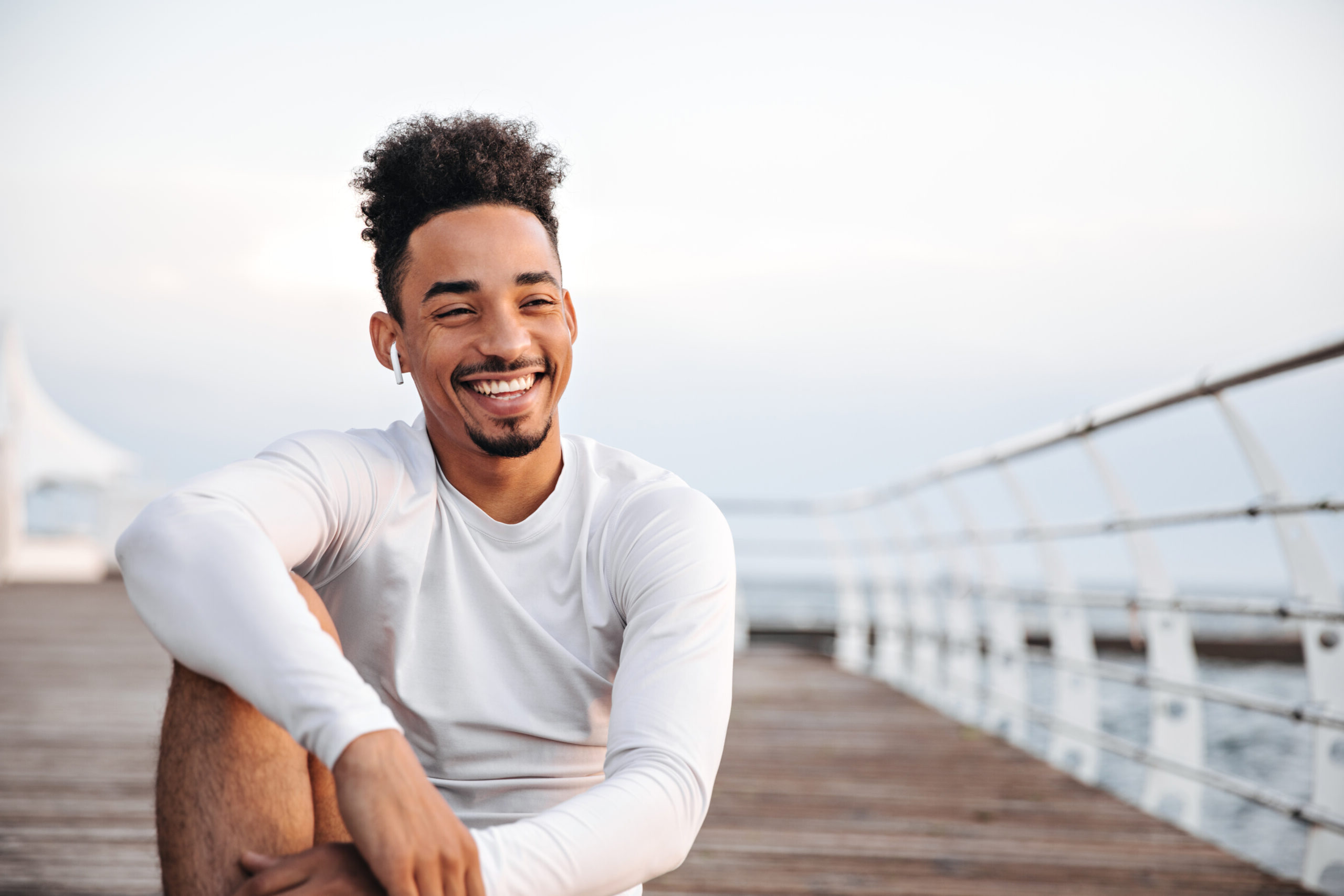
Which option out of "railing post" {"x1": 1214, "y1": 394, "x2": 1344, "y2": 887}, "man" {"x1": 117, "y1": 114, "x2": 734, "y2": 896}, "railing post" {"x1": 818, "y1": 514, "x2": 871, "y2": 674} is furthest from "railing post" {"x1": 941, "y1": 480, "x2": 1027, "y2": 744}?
"man" {"x1": 117, "y1": 114, "x2": 734, "y2": 896}

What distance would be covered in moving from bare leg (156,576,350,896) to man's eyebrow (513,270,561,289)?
0.46 m

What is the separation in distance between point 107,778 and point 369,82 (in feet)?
19.8

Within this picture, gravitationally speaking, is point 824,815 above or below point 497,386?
below

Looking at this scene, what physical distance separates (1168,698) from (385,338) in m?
2.16

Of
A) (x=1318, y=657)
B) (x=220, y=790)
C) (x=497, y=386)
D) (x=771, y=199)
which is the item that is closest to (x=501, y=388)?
(x=497, y=386)

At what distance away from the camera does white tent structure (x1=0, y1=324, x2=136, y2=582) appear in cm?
1057

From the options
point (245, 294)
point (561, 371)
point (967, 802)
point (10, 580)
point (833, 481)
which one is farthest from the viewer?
point (245, 294)

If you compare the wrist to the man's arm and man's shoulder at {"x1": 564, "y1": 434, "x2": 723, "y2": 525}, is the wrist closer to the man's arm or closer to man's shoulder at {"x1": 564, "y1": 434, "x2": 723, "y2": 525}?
the man's arm

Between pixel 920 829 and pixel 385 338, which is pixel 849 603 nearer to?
pixel 920 829

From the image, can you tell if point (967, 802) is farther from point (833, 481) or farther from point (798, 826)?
point (833, 481)

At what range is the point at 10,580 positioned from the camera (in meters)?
10.9

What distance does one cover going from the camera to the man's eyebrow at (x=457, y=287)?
1281 mm

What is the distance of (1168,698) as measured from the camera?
8.53 feet

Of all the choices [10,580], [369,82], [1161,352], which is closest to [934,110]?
[1161,352]
